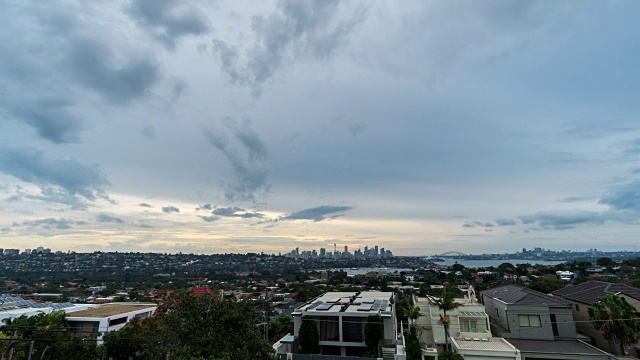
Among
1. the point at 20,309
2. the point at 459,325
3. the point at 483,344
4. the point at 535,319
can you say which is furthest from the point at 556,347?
the point at 20,309

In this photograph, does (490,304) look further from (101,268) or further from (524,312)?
(101,268)

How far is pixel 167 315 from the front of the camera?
15.8m

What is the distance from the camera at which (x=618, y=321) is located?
2372 cm

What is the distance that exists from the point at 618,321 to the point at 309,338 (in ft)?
79.5

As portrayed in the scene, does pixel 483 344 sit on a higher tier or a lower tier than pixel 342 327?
lower

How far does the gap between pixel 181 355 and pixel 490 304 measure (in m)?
32.9

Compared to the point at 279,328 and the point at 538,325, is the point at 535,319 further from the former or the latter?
the point at 279,328

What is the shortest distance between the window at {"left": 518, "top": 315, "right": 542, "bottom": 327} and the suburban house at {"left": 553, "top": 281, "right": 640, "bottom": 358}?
303 cm

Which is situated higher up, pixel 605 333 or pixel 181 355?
pixel 181 355

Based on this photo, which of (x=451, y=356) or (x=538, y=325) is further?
(x=538, y=325)

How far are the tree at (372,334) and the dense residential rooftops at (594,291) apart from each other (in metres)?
19.5

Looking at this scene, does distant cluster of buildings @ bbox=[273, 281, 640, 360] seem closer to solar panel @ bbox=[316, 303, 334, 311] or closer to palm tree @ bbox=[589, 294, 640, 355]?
solar panel @ bbox=[316, 303, 334, 311]

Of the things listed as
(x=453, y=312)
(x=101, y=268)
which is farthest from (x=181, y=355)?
(x=101, y=268)

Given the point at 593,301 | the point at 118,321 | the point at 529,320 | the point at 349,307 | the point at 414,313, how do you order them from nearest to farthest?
the point at 529,320, the point at 593,301, the point at 414,313, the point at 349,307, the point at 118,321
